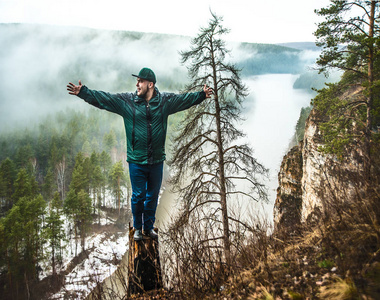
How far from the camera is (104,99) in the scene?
352 centimetres

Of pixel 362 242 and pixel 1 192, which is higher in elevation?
pixel 1 192

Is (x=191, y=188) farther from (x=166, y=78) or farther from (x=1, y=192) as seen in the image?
(x=166, y=78)

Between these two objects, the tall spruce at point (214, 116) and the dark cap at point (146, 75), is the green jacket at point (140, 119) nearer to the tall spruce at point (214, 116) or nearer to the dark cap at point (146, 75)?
the dark cap at point (146, 75)

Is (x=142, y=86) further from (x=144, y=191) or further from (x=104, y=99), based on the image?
(x=144, y=191)

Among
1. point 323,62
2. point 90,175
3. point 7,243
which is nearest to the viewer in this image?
point 323,62

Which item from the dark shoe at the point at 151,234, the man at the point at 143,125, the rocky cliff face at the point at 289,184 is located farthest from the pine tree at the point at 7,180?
the man at the point at 143,125

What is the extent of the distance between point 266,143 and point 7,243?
62642 millimetres

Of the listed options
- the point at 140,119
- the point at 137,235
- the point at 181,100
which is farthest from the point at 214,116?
the point at 137,235

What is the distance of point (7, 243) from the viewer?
69.3ft

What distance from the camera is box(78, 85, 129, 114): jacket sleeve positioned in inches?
135

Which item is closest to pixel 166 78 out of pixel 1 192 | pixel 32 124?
pixel 32 124

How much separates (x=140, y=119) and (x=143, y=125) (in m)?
0.11

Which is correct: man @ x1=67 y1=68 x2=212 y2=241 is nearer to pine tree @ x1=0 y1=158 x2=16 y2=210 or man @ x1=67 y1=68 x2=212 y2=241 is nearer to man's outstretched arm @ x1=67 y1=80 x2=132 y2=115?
man's outstretched arm @ x1=67 y1=80 x2=132 y2=115

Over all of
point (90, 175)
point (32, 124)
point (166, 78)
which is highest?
point (166, 78)
